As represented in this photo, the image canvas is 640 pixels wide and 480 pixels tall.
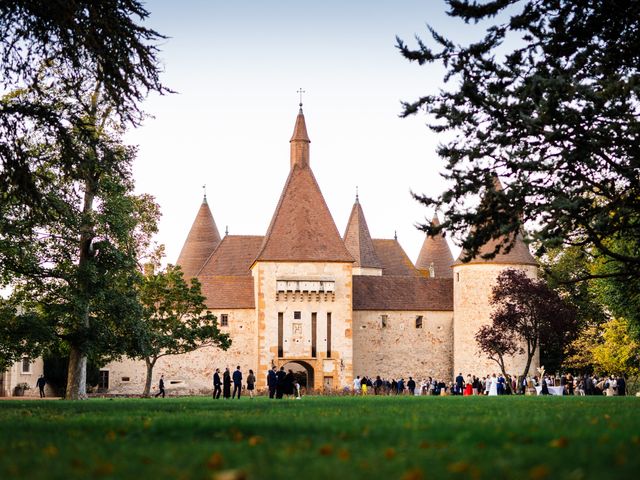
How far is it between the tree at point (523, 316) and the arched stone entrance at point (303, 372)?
36.9 ft

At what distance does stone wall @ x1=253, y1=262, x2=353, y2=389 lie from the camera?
63000mm

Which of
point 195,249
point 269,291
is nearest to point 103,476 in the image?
point 269,291

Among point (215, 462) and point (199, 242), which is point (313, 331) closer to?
point (199, 242)

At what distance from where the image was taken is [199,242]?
78000 mm

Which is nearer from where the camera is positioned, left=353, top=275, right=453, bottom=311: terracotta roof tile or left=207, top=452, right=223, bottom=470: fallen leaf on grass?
left=207, top=452, right=223, bottom=470: fallen leaf on grass

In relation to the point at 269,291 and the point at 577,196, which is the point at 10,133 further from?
the point at 269,291

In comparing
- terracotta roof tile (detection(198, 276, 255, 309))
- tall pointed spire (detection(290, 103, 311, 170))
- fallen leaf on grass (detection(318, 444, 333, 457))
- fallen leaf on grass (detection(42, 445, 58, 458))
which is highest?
tall pointed spire (detection(290, 103, 311, 170))

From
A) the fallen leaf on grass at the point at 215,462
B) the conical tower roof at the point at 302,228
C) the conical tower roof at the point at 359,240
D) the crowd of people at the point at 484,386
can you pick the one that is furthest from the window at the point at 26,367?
the fallen leaf on grass at the point at 215,462

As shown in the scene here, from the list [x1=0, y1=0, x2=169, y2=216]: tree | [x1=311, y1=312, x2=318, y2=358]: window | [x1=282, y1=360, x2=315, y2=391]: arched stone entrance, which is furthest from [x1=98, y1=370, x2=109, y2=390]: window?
[x1=0, y1=0, x2=169, y2=216]: tree

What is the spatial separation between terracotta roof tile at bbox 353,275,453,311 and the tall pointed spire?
902 cm

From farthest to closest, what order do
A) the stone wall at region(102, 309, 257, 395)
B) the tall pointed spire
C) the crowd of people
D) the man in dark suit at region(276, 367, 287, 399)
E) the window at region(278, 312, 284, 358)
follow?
the tall pointed spire, the window at region(278, 312, 284, 358), the stone wall at region(102, 309, 257, 395), the crowd of people, the man in dark suit at region(276, 367, 287, 399)

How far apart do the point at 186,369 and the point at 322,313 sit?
9430mm

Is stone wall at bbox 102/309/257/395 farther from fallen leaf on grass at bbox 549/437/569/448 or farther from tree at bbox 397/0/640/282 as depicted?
fallen leaf on grass at bbox 549/437/569/448

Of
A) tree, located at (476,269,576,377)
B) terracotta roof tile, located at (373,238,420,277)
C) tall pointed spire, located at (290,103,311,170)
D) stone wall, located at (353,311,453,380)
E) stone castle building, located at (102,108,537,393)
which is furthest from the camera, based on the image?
terracotta roof tile, located at (373,238,420,277)
